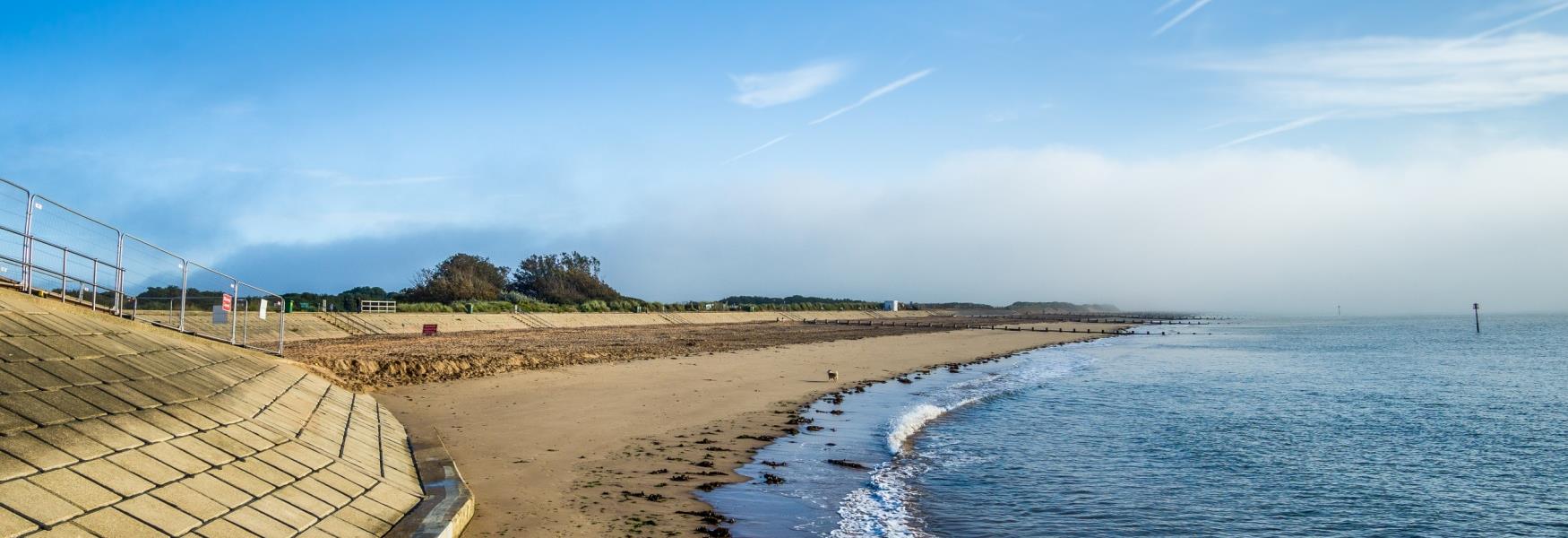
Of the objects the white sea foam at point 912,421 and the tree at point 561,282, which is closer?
the white sea foam at point 912,421

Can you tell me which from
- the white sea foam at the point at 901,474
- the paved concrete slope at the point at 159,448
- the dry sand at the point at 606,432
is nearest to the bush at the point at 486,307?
the dry sand at the point at 606,432

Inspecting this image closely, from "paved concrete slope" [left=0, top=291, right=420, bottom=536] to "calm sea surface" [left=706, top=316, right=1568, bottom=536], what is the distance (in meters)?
4.38

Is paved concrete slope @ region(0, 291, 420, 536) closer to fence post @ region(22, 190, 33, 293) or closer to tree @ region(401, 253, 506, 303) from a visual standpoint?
fence post @ region(22, 190, 33, 293)

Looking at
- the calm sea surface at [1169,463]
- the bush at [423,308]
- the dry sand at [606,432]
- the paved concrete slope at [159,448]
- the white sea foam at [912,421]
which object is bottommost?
the calm sea surface at [1169,463]

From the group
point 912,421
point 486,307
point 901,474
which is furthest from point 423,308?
point 901,474

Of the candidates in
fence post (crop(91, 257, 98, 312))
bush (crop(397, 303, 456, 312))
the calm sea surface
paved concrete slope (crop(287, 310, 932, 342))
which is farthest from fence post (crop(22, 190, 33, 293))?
bush (crop(397, 303, 456, 312))

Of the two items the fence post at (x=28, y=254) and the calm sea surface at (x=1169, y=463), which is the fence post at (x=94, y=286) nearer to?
the fence post at (x=28, y=254)

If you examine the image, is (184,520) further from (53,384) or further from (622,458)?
(622,458)

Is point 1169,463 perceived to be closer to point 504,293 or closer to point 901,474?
point 901,474

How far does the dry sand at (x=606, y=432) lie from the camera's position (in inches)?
384

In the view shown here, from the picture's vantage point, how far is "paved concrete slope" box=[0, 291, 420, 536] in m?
5.25

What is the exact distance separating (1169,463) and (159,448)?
14.8m

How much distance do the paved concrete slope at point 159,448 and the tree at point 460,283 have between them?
68.2 m

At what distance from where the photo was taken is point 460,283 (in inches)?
3019
